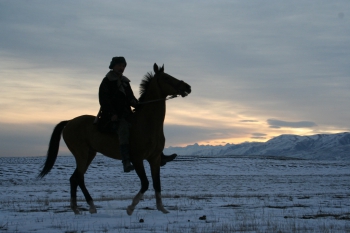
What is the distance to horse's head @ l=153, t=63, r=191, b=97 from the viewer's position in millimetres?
9516

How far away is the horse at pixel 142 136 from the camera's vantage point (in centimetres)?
951

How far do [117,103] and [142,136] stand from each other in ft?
3.10

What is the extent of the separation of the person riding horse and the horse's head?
70cm

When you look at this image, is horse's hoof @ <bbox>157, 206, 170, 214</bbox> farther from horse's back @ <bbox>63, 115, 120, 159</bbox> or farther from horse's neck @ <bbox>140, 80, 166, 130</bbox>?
horse's neck @ <bbox>140, 80, 166, 130</bbox>

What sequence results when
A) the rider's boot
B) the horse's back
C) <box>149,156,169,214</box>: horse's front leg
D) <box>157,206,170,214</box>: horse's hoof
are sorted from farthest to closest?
the horse's back
<box>149,156,169,214</box>: horse's front leg
<box>157,206,170,214</box>: horse's hoof
the rider's boot

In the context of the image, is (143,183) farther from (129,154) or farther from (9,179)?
(9,179)

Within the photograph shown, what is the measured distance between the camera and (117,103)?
980 centimetres

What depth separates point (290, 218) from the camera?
340 inches

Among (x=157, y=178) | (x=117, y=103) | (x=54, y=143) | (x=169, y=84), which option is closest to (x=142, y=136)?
(x=117, y=103)

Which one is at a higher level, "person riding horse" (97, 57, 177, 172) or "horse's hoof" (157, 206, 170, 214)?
"person riding horse" (97, 57, 177, 172)

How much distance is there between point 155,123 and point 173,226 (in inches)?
106

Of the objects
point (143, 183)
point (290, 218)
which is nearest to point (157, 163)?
point (143, 183)

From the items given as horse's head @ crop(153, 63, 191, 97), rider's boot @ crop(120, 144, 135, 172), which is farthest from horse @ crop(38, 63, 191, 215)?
rider's boot @ crop(120, 144, 135, 172)

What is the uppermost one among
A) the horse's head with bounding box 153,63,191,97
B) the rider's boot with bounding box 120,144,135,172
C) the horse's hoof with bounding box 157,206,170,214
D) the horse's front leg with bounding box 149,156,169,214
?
the horse's head with bounding box 153,63,191,97
